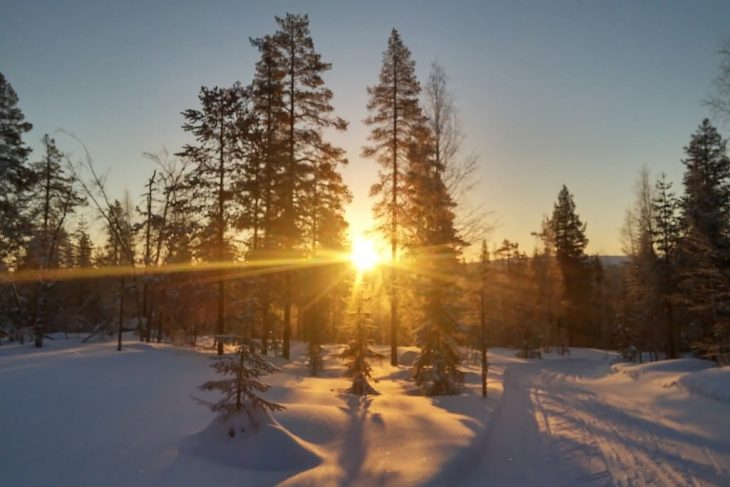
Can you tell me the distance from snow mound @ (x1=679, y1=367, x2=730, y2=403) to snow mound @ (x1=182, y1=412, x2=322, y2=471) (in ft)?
48.9

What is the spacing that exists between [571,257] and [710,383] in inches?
1670

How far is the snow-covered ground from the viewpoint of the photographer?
820 centimetres

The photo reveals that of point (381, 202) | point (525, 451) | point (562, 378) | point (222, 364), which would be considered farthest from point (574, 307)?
point (222, 364)

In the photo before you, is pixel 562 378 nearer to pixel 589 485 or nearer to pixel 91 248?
pixel 589 485

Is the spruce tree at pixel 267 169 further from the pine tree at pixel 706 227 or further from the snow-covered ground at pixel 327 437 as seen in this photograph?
the pine tree at pixel 706 227

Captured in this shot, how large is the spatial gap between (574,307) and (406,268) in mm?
41104

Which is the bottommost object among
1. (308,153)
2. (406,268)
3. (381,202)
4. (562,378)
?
(562,378)

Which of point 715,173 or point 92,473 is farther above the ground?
point 715,173

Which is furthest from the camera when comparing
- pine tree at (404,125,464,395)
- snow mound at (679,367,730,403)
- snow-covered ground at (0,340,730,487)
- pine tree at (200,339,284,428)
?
pine tree at (404,125,464,395)

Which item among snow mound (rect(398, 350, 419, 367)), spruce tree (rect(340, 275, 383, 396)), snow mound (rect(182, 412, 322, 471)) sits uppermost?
spruce tree (rect(340, 275, 383, 396))

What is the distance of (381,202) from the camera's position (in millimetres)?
25672

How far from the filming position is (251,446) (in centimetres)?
891

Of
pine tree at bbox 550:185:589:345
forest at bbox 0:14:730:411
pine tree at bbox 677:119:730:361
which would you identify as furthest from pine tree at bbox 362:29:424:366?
pine tree at bbox 550:185:589:345

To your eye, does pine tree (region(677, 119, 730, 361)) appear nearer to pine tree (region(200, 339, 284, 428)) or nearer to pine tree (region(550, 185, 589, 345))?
pine tree (region(550, 185, 589, 345))
